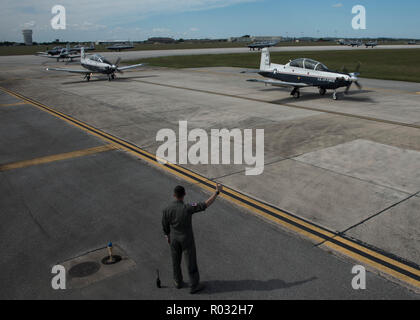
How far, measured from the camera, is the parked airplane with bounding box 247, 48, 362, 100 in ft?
64.3

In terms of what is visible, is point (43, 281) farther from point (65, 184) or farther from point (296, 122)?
point (296, 122)

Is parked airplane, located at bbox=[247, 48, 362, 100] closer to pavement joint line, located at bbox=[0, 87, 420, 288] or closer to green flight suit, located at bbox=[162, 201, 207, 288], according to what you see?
pavement joint line, located at bbox=[0, 87, 420, 288]

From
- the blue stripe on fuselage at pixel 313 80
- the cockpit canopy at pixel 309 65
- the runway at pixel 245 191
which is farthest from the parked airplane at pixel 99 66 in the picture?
the cockpit canopy at pixel 309 65

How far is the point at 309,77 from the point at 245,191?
14.5m

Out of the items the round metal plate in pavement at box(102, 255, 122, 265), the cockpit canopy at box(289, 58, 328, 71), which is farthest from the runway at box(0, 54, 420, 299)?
the cockpit canopy at box(289, 58, 328, 71)

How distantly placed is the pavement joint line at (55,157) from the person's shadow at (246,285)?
7941 mm

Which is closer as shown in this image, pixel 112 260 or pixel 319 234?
pixel 112 260

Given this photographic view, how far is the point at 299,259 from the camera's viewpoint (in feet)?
19.1

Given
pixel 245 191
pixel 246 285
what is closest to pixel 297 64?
pixel 245 191

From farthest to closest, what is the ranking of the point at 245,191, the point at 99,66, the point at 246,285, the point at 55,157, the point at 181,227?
1. the point at 99,66
2. the point at 55,157
3. the point at 245,191
4. the point at 246,285
5. the point at 181,227

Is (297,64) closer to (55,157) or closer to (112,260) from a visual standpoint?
(55,157)

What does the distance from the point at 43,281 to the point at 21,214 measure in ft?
9.36

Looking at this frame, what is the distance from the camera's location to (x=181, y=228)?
15.9 feet

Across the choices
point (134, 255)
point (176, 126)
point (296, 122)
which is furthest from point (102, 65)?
point (134, 255)
